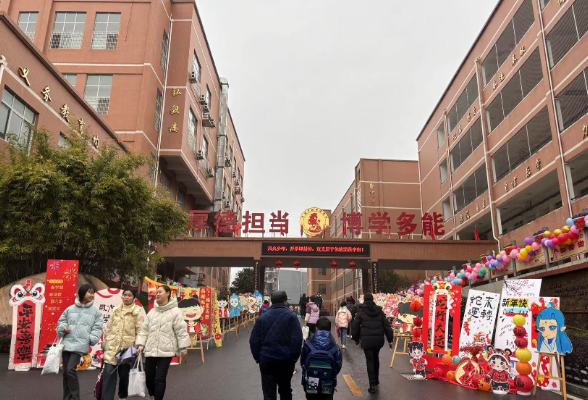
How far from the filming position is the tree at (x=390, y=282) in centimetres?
4572

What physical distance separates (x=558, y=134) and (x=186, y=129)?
2202 centimetres

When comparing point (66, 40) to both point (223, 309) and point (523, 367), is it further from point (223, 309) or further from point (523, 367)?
point (523, 367)

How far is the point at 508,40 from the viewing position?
26.6 m

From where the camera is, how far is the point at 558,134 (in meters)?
20.9

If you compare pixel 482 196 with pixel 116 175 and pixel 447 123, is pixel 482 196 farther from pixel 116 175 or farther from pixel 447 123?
pixel 116 175

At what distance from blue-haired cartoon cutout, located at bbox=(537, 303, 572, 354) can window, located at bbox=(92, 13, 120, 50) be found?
28.9 meters

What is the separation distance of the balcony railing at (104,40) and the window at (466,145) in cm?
2509

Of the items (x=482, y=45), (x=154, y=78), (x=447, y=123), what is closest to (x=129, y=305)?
(x=154, y=78)

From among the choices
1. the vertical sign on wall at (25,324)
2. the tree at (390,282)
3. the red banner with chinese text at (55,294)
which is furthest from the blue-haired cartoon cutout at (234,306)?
the tree at (390,282)

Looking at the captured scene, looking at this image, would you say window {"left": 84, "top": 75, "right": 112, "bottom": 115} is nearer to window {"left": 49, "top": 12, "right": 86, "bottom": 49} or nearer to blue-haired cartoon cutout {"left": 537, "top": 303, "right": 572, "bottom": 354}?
window {"left": 49, "top": 12, "right": 86, "bottom": 49}

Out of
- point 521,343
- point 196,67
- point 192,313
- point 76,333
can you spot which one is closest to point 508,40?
point 196,67

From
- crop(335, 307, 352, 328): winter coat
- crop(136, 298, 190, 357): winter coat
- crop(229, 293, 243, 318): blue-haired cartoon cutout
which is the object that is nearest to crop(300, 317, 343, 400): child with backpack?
crop(136, 298, 190, 357): winter coat

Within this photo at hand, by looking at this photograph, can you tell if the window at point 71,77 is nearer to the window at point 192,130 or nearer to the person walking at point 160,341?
the window at point 192,130

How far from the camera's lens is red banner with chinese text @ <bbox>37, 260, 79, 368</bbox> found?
10609 millimetres
